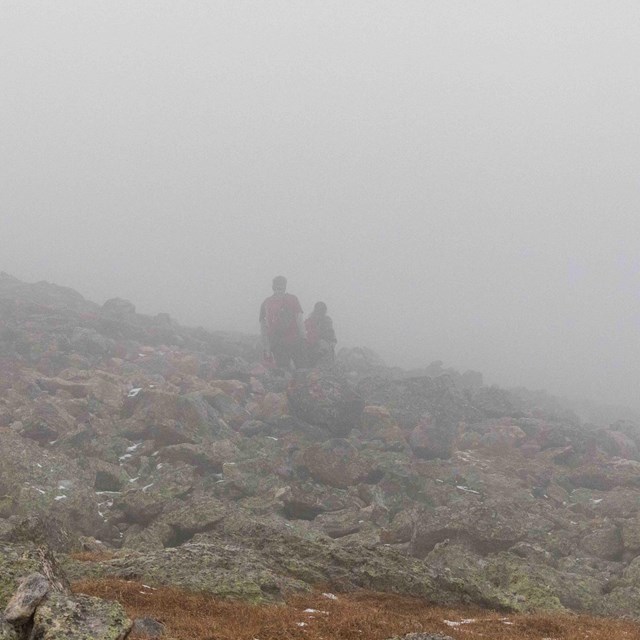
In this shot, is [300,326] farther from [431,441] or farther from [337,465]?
[337,465]

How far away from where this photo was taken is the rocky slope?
21.7 meters

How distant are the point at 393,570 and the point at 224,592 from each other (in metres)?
7.97

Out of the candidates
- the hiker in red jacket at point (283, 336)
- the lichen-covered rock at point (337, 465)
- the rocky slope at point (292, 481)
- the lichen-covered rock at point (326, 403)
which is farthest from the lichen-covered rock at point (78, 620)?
the hiker in red jacket at point (283, 336)

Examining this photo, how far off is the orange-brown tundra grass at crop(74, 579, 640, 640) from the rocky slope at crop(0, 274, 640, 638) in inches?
61.6

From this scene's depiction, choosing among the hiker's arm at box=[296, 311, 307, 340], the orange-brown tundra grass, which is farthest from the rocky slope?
the hiker's arm at box=[296, 311, 307, 340]

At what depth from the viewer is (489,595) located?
837 inches

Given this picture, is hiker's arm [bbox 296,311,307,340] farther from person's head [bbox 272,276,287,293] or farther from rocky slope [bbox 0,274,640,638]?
rocky slope [bbox 0,274,640,638]

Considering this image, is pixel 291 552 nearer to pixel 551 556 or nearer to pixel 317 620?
pixel 317 620

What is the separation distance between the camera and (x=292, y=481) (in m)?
40.4

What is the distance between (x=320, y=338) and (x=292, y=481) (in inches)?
1775

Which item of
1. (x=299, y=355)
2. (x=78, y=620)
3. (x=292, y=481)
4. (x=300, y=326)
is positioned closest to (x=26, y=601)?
(x=78, y=620)

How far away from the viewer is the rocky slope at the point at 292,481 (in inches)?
853

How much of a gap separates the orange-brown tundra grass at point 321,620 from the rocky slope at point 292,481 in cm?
156

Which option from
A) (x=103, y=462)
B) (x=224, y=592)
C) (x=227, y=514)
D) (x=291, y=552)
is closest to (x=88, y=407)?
(x=103, y=462)
